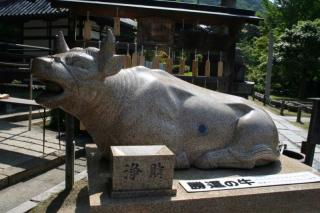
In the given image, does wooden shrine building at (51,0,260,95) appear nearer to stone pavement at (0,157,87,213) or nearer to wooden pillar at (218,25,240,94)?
wooden pillar at (218,25,240,94)

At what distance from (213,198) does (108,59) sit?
196 cm

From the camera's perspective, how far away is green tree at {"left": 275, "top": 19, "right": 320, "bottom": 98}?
1017 inches

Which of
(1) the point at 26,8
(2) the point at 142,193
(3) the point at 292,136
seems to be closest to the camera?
(2) the point at 142,193

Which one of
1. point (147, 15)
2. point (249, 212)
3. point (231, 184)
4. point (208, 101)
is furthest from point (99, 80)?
point (147, 15)

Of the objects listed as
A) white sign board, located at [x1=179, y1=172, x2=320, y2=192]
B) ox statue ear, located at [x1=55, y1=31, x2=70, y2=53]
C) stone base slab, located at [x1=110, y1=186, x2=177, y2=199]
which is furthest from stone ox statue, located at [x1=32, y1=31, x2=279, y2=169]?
stone base slab, located at [x1=110, y1=186, x2=177, y2=199]

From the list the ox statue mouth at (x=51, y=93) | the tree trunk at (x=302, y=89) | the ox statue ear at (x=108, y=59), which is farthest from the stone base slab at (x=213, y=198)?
the tree trunk at (x=302, y=89)

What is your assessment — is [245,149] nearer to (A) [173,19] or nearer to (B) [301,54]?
(A) [173,19]

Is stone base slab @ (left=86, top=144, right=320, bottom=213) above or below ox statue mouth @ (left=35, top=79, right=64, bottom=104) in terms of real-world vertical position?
below

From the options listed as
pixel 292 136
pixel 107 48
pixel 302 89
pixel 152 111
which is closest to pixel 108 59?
pixel 107 48

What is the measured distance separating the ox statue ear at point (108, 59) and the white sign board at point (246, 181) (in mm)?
1580

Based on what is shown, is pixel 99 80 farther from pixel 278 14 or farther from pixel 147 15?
pixel 278 14

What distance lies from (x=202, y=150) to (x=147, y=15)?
3666 mm

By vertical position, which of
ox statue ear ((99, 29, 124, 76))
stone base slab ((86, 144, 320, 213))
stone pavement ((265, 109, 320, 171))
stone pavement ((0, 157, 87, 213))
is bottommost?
stone pavement ((265, 109, 320, 171))

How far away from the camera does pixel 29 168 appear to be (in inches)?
259
